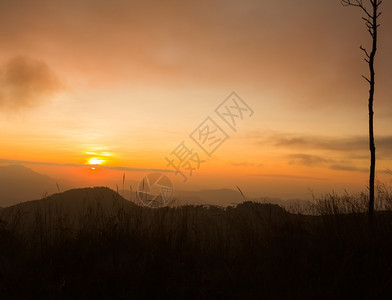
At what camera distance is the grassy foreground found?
11.8 ft

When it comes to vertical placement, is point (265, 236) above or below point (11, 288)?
above

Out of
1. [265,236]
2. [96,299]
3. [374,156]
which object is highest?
[374,156]

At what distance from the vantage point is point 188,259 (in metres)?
4.22

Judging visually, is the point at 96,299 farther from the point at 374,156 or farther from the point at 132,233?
the point at 374,156

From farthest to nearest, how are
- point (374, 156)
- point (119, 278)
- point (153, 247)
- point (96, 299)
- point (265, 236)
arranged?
1. point (374, 156)
2. point (265, 236)
3. point (153, 247)
4. point (119, 278)
5. point (96, 299)

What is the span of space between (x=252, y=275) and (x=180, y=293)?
0.87 metres

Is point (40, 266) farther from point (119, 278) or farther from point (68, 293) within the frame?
point (119, 278)

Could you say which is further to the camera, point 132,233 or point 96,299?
point 132,233

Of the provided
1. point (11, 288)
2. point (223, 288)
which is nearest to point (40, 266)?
point (11, 288)

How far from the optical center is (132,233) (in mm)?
4762

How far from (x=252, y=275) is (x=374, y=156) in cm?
337

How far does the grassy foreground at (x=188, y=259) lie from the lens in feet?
11.8

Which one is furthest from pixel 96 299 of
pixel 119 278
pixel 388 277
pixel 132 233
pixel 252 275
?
pixel 388 277

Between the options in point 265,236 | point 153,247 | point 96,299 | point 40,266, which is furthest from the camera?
point 265,236
